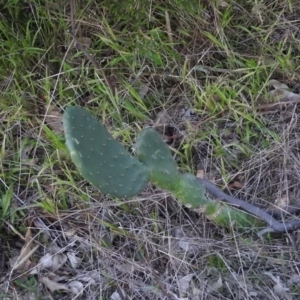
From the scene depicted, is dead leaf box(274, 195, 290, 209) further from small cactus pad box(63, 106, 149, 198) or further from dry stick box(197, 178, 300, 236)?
small cactus pad box(63, 106, 149, 198)

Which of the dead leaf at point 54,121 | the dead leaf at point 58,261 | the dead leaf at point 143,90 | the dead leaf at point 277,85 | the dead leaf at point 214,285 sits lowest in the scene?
the dead leaf at point 58,261

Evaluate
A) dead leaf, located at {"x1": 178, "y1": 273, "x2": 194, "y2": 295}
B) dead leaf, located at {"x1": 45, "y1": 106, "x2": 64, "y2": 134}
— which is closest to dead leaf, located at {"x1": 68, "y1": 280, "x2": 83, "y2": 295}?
dead leaf, located at {"x1": 178, "y1": 273, "x2": 194, "y2": 295}

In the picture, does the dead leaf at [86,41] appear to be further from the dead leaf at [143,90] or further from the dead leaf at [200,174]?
the dead leaf at [200,174]

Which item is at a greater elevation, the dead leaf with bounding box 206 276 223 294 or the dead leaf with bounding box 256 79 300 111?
the dead leaf with bounding box 256 79 300 111

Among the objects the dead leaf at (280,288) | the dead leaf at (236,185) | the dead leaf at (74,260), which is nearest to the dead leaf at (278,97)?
the dead leaf at (236,185)

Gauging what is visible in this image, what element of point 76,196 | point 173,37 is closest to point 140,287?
point 76,196

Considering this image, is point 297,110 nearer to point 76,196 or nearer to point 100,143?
point 76,196
